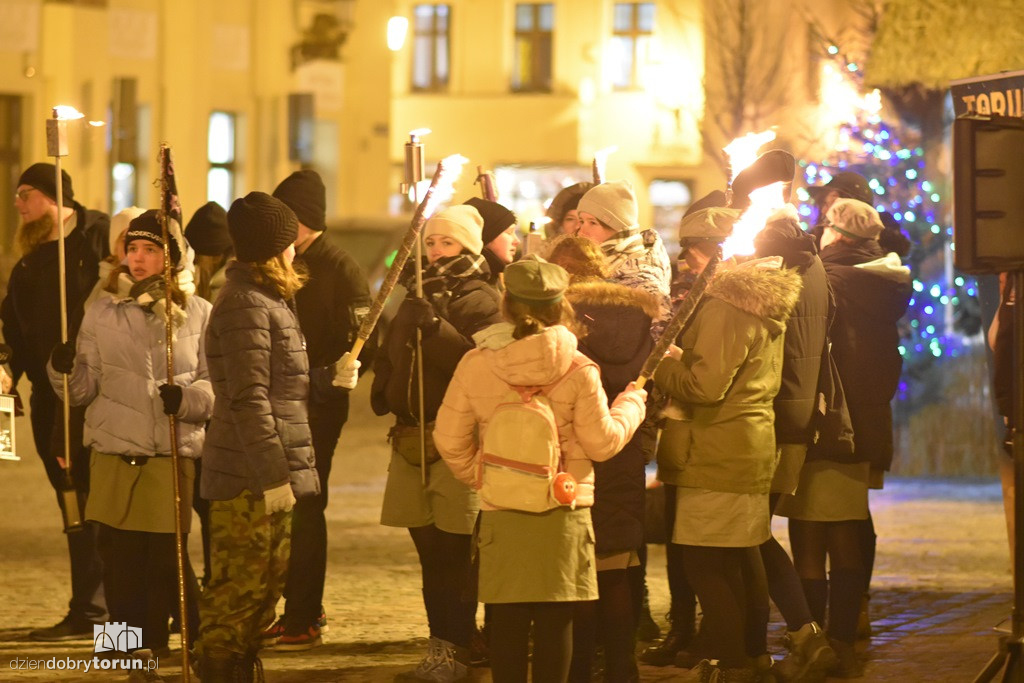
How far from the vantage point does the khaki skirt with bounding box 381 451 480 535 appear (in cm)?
760

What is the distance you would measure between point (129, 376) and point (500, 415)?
2.01 m

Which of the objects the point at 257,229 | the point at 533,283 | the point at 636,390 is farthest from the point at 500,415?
the point at 257,229

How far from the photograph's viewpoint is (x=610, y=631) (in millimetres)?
7012

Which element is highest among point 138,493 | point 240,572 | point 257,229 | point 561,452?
point 257,229

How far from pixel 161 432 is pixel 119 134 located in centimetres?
2189

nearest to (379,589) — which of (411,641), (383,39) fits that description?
(411,641)

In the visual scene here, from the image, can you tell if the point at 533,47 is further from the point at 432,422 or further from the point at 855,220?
the point at 432,422

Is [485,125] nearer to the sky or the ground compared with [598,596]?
nearer to the sky

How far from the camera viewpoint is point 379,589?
10.1 m

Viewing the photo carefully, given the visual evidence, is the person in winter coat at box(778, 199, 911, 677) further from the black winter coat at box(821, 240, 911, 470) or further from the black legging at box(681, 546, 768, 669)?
the black legging at box(681, 546, 768, 669)

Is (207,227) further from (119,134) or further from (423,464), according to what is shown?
(119,134)

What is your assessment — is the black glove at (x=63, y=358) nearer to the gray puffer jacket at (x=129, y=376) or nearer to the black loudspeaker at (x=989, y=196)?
the gray puffer jacket at (x=129, y=376)

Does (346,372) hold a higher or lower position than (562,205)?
lower

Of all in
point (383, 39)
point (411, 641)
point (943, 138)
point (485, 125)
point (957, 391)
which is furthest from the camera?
point (485, 125)
